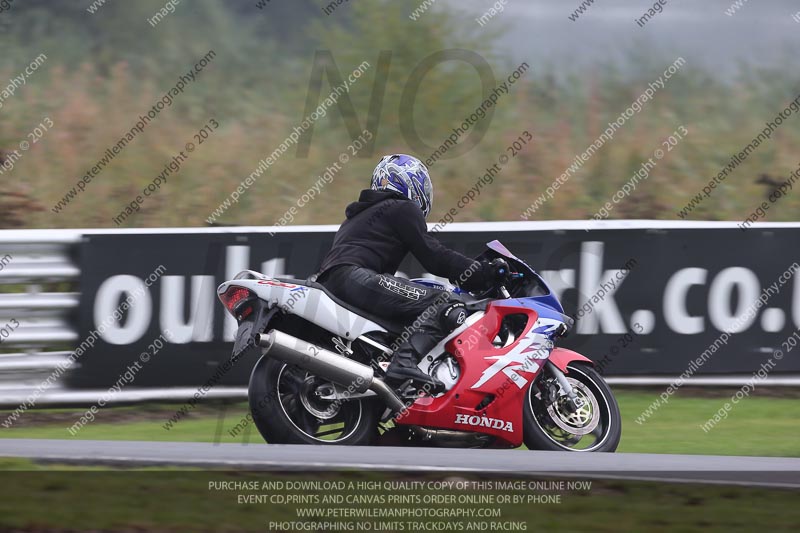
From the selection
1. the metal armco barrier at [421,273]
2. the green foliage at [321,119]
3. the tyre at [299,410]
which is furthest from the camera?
the green foliage at [321,119]

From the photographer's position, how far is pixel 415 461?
514 centimetres

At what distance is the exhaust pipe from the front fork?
1.06 meters

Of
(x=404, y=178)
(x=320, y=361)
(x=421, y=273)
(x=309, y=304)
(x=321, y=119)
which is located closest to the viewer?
(x=320, y=361)

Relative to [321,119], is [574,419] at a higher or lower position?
lower

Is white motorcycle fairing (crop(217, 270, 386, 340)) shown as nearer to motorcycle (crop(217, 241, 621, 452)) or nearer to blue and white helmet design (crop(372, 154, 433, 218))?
motorcycle (crop(217, 241, 621, 452))

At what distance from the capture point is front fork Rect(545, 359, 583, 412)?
650cm

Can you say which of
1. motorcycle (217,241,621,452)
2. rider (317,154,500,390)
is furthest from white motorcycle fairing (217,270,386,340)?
rider (317,154,500,390)

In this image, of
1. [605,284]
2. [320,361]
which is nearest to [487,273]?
[320,361]

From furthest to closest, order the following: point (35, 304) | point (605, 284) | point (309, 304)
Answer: point (605, 284), point (35, 304), point (309, 304)

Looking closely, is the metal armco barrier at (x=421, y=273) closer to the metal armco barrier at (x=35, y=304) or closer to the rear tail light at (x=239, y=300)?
the metal armco barrier at (x=35, y=304)

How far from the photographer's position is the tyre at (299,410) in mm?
6223

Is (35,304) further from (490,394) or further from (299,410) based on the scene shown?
(490,394)

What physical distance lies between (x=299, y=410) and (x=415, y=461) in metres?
1.38

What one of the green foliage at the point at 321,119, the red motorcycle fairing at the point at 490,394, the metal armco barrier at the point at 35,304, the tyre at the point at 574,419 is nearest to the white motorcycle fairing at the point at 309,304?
the red motorcycle fairing at the point at 490,394
